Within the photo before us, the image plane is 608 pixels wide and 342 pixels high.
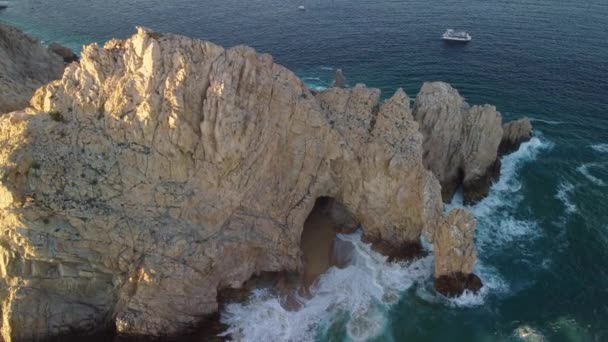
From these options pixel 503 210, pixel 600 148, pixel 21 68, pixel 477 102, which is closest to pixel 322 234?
pixel 503 210

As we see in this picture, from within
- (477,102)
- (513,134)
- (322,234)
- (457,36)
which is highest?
(457,36)

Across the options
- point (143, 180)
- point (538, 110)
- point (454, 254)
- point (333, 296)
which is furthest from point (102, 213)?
point (538, 110)

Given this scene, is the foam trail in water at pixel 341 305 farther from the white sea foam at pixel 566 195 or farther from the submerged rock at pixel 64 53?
the submerged rock at pixel 64 53

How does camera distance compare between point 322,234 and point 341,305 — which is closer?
point 341,305

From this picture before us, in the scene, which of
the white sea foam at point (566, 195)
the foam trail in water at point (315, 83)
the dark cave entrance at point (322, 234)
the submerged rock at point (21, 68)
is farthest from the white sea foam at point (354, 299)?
the foam trail in water at point (315, 83)

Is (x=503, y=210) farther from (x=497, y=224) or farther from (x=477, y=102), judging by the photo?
(x=477, y=102)

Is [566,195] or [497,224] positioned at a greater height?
[566,195]
